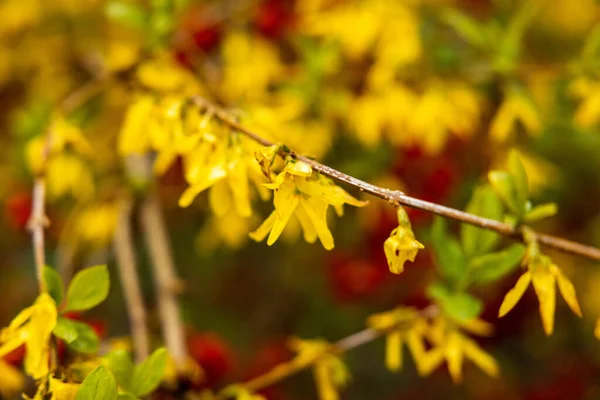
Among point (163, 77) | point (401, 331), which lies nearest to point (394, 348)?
point (401, 331)

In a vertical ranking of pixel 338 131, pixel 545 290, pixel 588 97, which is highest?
pixel 338 131

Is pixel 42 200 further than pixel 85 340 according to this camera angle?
Yes

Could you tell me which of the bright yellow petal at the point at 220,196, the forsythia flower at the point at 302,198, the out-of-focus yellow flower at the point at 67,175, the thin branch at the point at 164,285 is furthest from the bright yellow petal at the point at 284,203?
the out-of-focus yellow flower at the point at 67,175

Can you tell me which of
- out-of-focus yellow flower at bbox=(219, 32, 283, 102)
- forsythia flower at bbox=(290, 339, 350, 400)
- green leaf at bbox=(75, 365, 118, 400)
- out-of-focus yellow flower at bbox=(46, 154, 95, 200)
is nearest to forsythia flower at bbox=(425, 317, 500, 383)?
forsythia flower at bbox=(290, 339, 350, 400)

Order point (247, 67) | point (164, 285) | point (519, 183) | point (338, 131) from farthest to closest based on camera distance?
point (338, 131) < point (247, 67) < point (164, 285) < point (519, 183)

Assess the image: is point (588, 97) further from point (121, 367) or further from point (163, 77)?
point (121, 367)

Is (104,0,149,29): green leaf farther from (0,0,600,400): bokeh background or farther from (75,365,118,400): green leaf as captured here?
(75,365,118,400): green leaf

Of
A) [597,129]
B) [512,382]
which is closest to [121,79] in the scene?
[597,129]

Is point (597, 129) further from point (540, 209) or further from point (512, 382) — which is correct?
point (512, 382)
